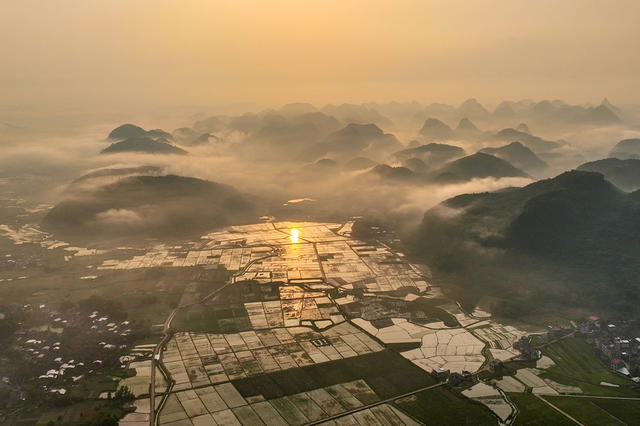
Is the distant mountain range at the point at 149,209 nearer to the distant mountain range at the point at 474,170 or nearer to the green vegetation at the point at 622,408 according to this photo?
the distant mountain range at the point at 474,170

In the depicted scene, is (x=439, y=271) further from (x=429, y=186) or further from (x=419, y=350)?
(x=429, y=186)

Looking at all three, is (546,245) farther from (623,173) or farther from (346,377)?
(623,173)

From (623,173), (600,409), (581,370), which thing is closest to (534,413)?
(600,409)

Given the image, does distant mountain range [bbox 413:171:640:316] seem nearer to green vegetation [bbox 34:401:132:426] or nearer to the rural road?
the rural road

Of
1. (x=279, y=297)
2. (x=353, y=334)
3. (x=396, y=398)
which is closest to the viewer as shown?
(x=396, y=398)

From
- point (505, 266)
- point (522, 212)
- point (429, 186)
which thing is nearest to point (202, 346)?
point (505, 266)

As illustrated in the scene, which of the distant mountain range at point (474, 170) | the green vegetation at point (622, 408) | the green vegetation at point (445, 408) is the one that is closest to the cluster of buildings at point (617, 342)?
the green vegetation at point (622, 408)

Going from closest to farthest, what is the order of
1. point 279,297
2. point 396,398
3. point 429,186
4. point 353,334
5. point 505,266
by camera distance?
1. point 396,398
2. point 353,334
3. point 279,297
4. point 505,266
5. point 429,186
